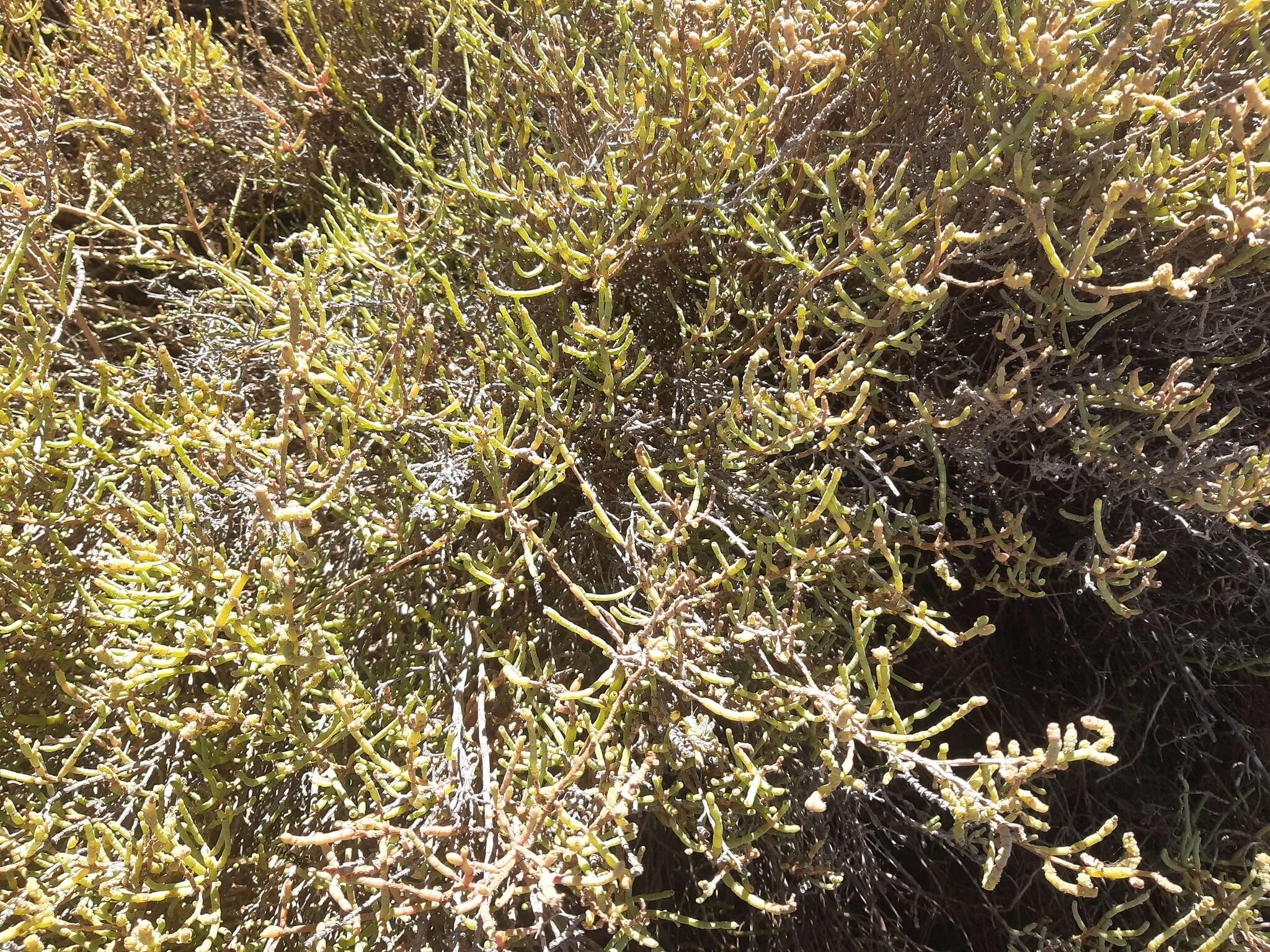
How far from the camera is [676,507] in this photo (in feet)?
3.54

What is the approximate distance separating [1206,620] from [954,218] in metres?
0.98

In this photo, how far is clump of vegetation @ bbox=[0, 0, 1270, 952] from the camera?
1.07 meters

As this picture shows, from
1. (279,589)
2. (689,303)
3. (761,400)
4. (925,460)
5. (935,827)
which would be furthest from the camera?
(689,303)

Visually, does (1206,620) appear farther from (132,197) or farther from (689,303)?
(132,197)

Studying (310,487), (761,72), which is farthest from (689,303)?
(310,487)

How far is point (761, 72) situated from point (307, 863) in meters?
1.44

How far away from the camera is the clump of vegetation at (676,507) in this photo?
42.2 inches

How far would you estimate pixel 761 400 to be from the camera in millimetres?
1137

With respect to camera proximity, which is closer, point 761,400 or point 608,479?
point 761,400

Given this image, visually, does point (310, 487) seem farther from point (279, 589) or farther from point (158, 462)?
point (158, 462)

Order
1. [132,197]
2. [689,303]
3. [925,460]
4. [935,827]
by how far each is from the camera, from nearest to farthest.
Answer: [935,827] < [925,460] < [689,303] < [132,197]

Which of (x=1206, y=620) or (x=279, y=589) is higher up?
(x=1206, y=620)

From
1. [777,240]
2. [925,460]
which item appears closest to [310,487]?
[777,240]

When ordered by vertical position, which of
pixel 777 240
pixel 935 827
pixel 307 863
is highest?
pixel 777 240
